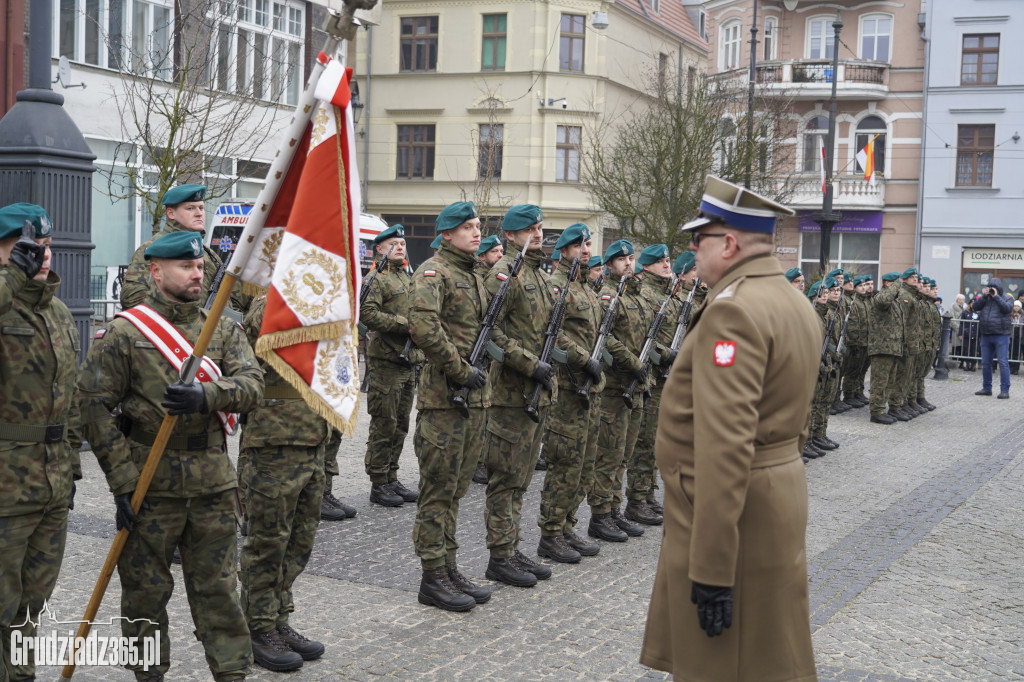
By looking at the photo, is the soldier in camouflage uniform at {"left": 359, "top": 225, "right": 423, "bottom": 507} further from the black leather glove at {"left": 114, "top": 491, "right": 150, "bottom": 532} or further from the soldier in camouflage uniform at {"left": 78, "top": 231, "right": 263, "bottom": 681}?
the black leather glove at {"left": 114, "top": 491, "right": 150, "bottom": 532}

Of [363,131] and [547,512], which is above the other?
[363,131]

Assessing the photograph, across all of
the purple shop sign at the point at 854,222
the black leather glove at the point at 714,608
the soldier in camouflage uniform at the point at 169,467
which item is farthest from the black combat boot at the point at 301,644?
the purple shop sign at the point at 854,222

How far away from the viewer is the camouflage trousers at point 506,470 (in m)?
7.24

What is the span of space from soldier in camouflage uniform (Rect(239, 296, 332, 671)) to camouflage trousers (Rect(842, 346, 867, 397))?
14.2 meters

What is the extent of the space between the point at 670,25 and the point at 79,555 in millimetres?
41352

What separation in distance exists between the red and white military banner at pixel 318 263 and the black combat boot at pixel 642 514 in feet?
16.5

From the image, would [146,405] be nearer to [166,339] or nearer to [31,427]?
[166,339]

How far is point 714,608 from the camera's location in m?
3.60

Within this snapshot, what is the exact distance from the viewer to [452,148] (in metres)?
39.3

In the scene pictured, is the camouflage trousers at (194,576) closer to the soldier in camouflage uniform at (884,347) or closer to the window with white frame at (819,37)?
the soldier in camouflage uniform at (884,347)

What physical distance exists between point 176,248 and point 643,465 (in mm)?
5625

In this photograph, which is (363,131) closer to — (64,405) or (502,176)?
(502,176)

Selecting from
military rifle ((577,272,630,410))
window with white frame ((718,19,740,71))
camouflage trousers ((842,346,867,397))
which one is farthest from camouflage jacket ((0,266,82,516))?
window with white frame ((718,19,740,71))

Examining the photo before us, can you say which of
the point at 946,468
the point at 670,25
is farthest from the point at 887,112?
the point at 946,468
